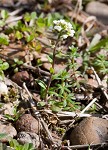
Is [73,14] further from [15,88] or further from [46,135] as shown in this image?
[46,135]

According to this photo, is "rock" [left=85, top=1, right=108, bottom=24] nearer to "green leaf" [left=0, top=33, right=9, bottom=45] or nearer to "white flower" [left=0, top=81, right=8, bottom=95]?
"green leaf" [left=0, top=33, right=9, bottom=45]

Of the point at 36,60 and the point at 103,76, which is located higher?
the point at 36,60

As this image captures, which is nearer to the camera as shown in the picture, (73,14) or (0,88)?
(0,88)

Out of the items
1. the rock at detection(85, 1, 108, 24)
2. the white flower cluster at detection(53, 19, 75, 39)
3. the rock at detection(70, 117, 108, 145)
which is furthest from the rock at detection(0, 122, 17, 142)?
the rock at detection(85, 1, 108, 24)

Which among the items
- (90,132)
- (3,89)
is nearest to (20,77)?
(3,89)

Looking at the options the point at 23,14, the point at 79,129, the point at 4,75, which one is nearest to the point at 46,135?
the point at 79,129

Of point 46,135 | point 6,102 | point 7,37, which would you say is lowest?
point 46,135

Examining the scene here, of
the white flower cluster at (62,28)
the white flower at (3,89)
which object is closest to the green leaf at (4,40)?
the white flower at (3,89)
